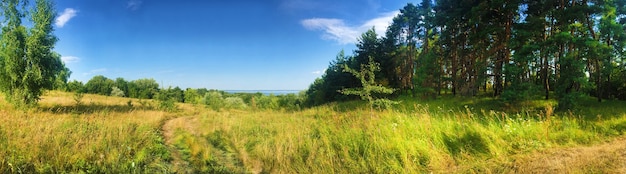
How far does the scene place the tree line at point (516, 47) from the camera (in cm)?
1157

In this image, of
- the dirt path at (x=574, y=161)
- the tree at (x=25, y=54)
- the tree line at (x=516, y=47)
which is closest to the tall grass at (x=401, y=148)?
the dirt path at (x=574, y=161)

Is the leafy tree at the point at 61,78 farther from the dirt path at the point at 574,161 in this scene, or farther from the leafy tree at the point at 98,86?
the leafy tree at the point at 98,86

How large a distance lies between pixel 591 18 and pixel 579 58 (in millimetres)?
3562

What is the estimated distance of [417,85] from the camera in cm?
2236

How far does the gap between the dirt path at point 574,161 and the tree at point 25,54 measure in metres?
16.2

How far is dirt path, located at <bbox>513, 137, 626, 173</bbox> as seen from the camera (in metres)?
3.72

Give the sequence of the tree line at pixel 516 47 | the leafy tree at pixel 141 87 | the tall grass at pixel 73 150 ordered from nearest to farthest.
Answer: the tall grass at pixel 73 150, the tree line at pixel 516 47, the leafy tree at pixel 141 87

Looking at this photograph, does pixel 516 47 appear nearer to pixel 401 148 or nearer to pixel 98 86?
pixel 401 148

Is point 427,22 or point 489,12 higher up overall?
point 427,22

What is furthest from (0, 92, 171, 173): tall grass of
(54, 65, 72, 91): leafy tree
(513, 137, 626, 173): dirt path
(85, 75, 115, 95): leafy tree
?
(85, 75, 115, 95): leafy tree

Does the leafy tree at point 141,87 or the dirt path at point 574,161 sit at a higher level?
the leafy tree at point 141,87

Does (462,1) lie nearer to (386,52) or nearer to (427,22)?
(427,22)

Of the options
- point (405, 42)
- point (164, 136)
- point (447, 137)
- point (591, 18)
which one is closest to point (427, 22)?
point (405, 42)

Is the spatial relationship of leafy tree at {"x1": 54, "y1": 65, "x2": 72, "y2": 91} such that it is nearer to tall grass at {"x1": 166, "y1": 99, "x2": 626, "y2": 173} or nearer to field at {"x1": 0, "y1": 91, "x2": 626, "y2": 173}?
field at {"x1": 0, "y1": 91, "x2": 626, "y2": 173}
